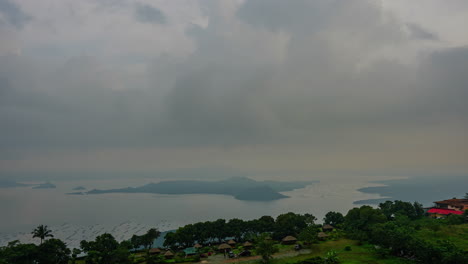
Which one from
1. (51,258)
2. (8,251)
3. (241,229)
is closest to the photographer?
(8,251)

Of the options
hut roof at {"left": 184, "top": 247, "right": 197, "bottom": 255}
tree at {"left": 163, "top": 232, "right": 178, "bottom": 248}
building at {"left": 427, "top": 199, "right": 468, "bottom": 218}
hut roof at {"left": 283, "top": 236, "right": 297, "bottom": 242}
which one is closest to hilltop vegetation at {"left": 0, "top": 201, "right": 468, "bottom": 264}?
tree at {"left": 163, "top": 232, "right": 178, "bottom": 248}

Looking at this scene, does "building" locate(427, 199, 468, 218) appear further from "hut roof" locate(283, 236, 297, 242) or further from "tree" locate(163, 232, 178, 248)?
"tree" locate(163, 232, 178, 248)

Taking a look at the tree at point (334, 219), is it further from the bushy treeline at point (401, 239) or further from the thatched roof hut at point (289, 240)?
the thatched roof hut at point (289, 240)

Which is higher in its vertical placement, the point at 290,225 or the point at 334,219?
the point at 290,225

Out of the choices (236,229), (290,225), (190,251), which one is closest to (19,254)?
(190,251)

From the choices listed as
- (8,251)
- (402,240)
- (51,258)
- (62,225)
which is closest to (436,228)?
(402,240)

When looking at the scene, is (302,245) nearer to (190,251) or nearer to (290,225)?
(290,225)

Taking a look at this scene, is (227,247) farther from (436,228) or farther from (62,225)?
(62,225)
